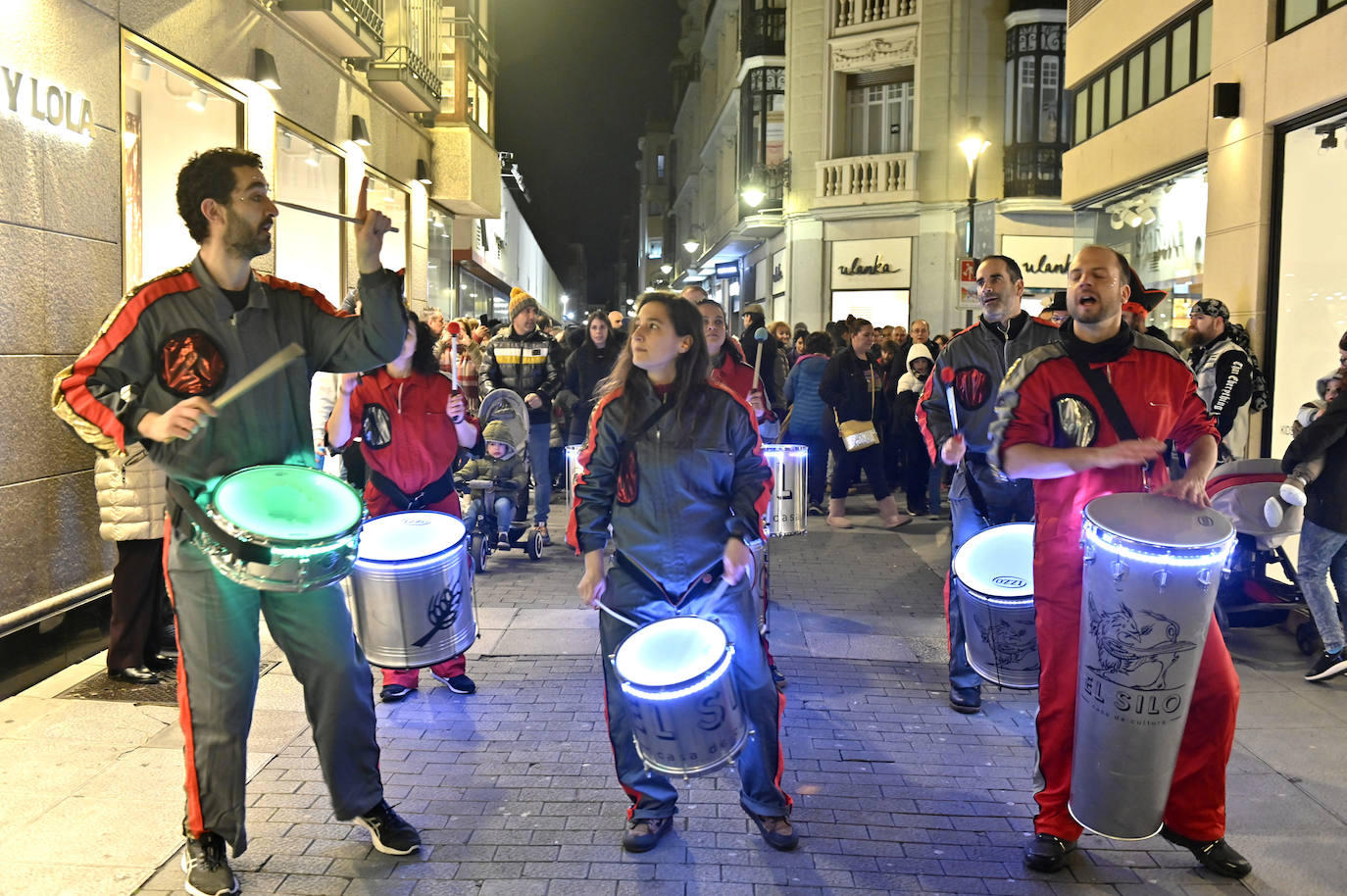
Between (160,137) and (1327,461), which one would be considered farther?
(160,137)

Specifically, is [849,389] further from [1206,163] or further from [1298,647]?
[1298,647]

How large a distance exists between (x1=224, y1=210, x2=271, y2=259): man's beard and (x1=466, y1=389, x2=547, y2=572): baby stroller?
3947 mm

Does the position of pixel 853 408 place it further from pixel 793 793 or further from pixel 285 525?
pixel 285 525

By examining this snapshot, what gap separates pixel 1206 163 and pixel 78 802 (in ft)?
36.0

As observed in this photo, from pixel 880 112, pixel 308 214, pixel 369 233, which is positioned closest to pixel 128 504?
pixel 369 233

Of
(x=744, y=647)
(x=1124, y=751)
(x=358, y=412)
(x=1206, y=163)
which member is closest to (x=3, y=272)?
(x=358, y=412)

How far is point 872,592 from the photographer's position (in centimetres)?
849

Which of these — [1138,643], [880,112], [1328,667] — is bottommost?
[1328,667]

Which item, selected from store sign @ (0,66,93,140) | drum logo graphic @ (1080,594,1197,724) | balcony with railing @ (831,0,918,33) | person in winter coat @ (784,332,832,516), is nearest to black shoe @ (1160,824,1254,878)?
drum logo graphic @ (1080,594,1197,724)

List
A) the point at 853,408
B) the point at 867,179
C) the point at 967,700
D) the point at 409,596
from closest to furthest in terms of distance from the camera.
Answer: the point at 409,596 < the point at 967,700 < the point at 853,408 < the point at 867,179

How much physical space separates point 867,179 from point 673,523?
948 inches

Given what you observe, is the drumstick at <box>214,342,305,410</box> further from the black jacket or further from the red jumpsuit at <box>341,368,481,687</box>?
the black jacket

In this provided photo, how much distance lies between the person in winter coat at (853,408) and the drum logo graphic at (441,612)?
7.22 metres

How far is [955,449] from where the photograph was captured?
5430 mm
